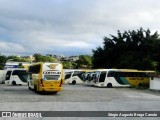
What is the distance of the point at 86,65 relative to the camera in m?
132

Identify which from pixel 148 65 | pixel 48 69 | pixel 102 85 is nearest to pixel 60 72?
pixel 48 69

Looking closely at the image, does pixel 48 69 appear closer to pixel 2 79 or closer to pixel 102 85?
pixel 102 85

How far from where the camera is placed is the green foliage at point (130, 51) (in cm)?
6012

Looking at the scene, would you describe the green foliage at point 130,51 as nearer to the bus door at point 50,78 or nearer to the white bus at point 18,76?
the white bus at point 18,76

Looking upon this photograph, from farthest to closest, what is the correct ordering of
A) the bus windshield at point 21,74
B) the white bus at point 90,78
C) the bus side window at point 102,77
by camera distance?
the white bus at point 90,78
the bus windshield at point 21,74
the bus side window at point 102,77

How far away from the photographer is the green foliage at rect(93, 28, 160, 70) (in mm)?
60125

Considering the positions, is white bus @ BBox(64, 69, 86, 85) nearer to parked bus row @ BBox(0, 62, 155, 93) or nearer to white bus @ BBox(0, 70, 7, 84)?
parked bus row @ BBox(0, 62, 155, 93)

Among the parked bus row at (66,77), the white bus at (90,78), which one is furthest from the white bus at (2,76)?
the white bus at (90,78)

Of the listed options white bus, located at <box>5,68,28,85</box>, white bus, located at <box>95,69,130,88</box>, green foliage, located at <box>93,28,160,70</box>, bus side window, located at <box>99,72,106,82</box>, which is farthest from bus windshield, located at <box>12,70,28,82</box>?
green foliage, located at <box>93,28,160,70</box>

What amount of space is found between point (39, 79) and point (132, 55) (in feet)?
109

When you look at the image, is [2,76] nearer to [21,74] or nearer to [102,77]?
[21,74]

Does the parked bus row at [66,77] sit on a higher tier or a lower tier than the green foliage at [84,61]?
lower

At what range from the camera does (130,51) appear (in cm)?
6788

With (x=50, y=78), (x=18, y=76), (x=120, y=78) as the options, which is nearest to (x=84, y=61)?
(x=18, y=76)
